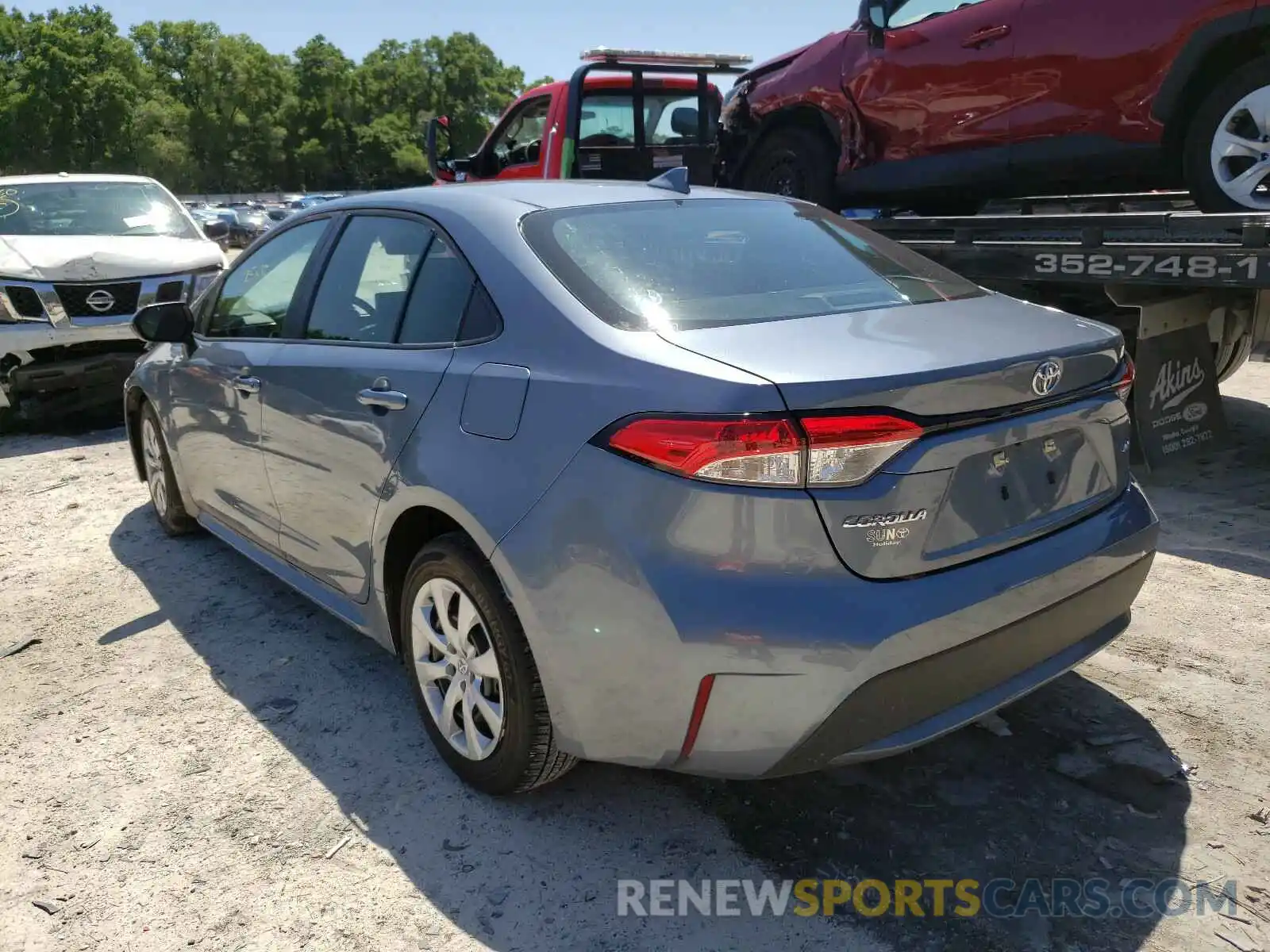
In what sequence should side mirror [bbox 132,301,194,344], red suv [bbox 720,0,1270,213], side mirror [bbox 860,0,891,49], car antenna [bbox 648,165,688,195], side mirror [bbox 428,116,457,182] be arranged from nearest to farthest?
car antenna [bbox 648,165,688,195] → side mirror [bbox 132,301,194,344] → red suv [bbox 720,0,1270,213] → side mirror [bbox 860,0,891,49] → side mirror [bbox 428,116,457,182]

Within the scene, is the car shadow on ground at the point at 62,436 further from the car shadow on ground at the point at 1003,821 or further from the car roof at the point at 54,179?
the car shadow on ground at the point at 1003,821

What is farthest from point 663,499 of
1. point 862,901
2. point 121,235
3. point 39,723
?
point 121,235

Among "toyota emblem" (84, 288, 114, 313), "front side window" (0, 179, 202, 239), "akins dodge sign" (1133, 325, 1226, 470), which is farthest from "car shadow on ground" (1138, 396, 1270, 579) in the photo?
"front side window" (0, 179, 202, 239)

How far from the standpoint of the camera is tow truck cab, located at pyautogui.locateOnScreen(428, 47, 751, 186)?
28.0ft

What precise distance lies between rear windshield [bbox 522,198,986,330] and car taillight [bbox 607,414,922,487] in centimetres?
39

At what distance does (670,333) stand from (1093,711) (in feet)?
5.91

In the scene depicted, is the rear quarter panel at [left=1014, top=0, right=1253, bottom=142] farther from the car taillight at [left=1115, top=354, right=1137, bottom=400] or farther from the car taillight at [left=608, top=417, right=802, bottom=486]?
the car taillight at [left=608, top=417, right=802, bottom=486]

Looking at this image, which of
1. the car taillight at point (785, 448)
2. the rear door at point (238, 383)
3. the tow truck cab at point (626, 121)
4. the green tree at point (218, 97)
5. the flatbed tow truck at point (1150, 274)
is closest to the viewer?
the car taillight at point (785, 448)

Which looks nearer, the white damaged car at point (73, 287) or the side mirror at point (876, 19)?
the side mirror at point (876, 19)

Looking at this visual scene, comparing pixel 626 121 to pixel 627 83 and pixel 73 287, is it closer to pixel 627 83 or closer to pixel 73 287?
pixel 627 83

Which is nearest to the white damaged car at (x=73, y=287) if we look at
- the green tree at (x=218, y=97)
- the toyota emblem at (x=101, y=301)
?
the toyota emblem at (x=101, y=301)

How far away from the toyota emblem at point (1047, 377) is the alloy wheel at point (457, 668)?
1428mm

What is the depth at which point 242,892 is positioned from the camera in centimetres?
236

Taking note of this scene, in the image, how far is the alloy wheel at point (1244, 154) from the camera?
4.36 metres
